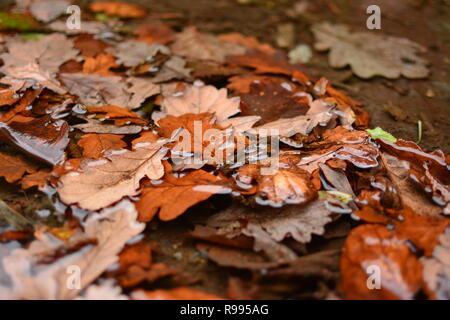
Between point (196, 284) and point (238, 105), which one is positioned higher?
point (238, 105)

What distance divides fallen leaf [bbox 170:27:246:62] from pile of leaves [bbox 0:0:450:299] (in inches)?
9.4

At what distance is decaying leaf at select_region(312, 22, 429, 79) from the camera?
269 centimetres

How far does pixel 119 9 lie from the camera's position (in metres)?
3.20

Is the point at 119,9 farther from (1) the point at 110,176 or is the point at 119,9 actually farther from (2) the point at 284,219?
(2) the point at 284,219

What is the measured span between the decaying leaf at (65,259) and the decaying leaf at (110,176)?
7cm

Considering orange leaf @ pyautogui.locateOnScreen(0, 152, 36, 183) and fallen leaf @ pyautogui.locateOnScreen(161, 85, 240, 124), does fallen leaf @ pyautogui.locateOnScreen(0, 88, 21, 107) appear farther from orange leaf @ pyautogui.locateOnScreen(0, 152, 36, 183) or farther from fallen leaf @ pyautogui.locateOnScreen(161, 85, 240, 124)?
fallen leaf @ pyautogui.locateOnScreen(161, 85, 240, 124)

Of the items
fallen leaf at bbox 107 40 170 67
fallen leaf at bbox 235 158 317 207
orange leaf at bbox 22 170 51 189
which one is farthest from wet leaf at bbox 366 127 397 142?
orange leaf at bbox 22 170 51 189

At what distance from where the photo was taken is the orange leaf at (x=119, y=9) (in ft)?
10.4

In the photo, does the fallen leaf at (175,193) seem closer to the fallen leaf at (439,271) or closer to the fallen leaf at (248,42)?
the fallen leaf at (439,271)

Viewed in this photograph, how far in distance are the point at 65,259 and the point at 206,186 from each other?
59 cm
